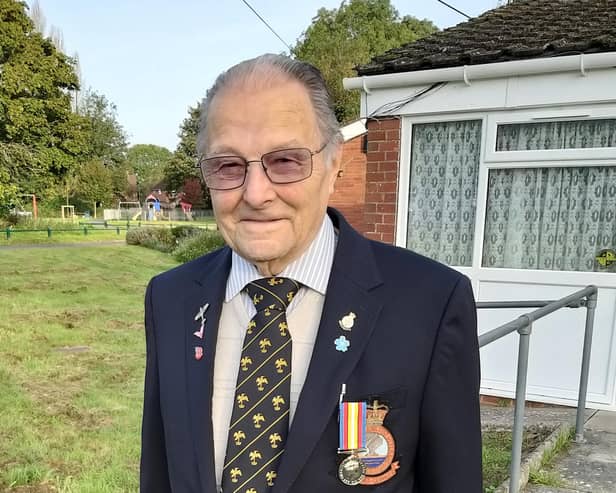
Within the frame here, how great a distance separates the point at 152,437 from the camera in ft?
4.32

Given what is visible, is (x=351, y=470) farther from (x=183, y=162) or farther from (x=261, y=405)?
(x=183, y=162)

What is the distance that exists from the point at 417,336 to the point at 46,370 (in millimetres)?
5741

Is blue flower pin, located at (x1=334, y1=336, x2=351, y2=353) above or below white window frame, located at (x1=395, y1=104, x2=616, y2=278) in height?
below

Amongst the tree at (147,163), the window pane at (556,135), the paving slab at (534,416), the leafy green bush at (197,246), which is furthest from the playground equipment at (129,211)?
the paving slab at (534,416)

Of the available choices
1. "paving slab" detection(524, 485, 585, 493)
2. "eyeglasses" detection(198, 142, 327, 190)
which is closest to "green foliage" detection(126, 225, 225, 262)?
"paving slab" detection(524, 485, 585, 493)

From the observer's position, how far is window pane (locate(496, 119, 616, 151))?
4.19m

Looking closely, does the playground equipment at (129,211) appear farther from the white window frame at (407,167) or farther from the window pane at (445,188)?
the window pane at (445,188)

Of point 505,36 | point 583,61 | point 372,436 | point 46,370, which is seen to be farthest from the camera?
point 46,370

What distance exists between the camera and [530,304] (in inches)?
115

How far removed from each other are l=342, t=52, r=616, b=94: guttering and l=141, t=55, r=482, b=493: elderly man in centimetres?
358

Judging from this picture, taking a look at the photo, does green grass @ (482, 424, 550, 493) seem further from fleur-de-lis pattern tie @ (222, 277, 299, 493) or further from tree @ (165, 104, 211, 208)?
tree @ (165, 104, 211, 208)

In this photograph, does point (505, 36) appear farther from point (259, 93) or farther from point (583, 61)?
point (259, 93)

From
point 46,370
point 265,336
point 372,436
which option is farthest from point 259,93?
point 46,370

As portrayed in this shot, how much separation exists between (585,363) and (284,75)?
3.23 metres
